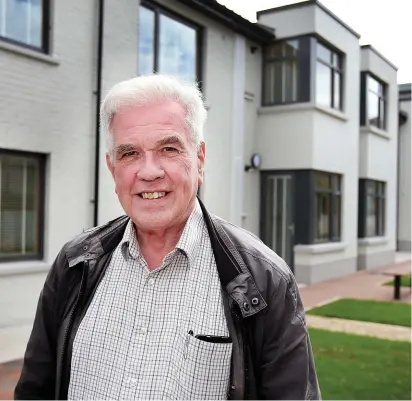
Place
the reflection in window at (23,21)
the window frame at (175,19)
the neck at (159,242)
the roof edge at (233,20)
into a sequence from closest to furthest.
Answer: the neck at (159,242) → the reflection in window at (23,21) → the window frame at (175,19) → the roof edge at (233,20)

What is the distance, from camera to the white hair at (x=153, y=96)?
1.56 m

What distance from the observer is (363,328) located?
685cm

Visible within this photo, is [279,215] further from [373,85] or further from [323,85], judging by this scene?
[373,85]

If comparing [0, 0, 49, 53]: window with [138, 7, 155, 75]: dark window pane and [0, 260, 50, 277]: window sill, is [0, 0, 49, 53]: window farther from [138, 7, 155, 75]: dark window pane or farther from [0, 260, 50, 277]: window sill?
[0, 260, 50, 277]: window sill

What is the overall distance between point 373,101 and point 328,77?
3.03 metres

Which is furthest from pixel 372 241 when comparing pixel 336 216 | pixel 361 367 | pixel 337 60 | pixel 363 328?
pixel 361 367

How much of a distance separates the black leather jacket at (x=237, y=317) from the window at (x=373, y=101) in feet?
41.9

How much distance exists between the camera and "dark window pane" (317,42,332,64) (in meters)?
11.2

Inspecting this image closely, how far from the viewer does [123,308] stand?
5.24 ft

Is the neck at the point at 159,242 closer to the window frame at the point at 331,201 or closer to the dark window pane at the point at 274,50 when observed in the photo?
the window frame at the point at 331,201

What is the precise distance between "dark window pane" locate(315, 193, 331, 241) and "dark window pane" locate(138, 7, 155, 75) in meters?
5.00

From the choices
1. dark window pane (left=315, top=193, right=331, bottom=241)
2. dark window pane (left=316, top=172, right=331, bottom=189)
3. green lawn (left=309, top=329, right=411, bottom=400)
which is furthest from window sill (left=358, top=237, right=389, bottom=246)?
green lawn (left=309, top=329, right=411, bottom=400)

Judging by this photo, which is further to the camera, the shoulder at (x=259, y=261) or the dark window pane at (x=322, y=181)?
the dark window pane at (x=322, y=181)

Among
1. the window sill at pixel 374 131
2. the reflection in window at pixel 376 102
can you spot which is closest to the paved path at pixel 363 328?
the window sill at pixel 374 131
